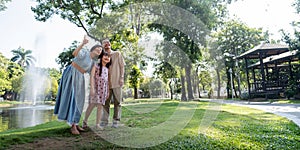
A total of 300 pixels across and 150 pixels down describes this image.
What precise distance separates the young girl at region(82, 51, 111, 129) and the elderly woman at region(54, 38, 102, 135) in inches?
4.6

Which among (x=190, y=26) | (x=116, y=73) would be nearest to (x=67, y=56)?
(x=190, y=26)

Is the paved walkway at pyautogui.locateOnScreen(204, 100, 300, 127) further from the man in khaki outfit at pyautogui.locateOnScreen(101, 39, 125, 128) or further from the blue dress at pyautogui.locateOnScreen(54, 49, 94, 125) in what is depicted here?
the blue dress at pyautogui.locateOnScreen(54, 49, 94, 125)

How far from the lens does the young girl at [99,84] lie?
10.5ft

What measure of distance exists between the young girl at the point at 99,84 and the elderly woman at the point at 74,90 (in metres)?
0.12

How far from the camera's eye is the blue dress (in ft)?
9.85

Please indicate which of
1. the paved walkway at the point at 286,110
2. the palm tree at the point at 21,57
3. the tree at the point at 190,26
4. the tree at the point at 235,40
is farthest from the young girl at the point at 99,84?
the palm tree at the point at 21,57

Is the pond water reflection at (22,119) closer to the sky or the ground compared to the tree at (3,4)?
closer to the ground

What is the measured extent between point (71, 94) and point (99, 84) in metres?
0.42

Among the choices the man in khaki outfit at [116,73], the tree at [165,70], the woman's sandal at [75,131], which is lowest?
the woman's sandal at [75,131]

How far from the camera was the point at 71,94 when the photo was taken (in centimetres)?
301

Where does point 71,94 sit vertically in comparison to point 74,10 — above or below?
below

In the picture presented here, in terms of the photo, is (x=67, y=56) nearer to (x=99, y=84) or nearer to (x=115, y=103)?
(x=115, y=103)

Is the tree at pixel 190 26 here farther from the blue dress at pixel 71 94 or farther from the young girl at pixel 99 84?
the blue dress at pixel 71 94

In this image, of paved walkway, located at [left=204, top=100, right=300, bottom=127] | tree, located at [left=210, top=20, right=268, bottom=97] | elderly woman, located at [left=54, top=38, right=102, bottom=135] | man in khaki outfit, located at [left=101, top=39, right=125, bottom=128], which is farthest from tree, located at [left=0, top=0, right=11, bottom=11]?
tree, located at [left=210, top=20, right=268, bottom=97]
